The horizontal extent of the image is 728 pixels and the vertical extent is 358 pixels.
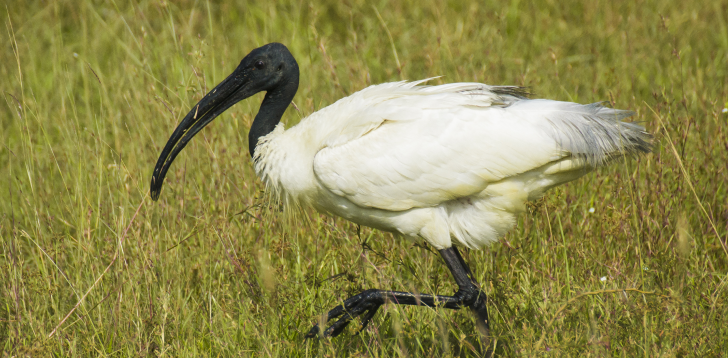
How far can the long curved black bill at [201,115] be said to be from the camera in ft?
11.2

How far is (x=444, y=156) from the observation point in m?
3.01

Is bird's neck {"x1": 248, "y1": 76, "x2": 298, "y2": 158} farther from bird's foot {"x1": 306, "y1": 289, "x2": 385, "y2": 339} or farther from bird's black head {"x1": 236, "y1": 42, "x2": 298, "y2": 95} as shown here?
bird's foot {"x1": 306, "y1": 289, "x2": 385, "y2": 339}

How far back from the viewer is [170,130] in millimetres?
4219

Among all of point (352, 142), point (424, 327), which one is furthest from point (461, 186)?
point (424, 327)

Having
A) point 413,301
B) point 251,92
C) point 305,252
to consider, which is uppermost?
point 251,92

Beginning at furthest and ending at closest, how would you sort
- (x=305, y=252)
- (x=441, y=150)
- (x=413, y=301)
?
(x=305, y=252), (x=413, y=301), (x=441, y=150)

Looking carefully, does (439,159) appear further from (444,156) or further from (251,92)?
(251,92)

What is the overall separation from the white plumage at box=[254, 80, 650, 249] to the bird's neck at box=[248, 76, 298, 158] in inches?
8.6

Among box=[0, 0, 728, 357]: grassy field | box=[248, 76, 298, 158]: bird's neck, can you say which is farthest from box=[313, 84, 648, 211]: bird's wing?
box=[248, 76, 298, 158]: bird's neck

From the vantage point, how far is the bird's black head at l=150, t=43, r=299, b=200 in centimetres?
344

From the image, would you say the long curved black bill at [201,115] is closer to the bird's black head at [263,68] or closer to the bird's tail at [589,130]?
the bird's black head at [263,68]

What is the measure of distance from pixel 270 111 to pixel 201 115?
1.08 ft

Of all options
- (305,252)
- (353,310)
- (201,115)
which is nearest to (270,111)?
(201,115)

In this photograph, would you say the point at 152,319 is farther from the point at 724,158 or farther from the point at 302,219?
the point at 724,158
